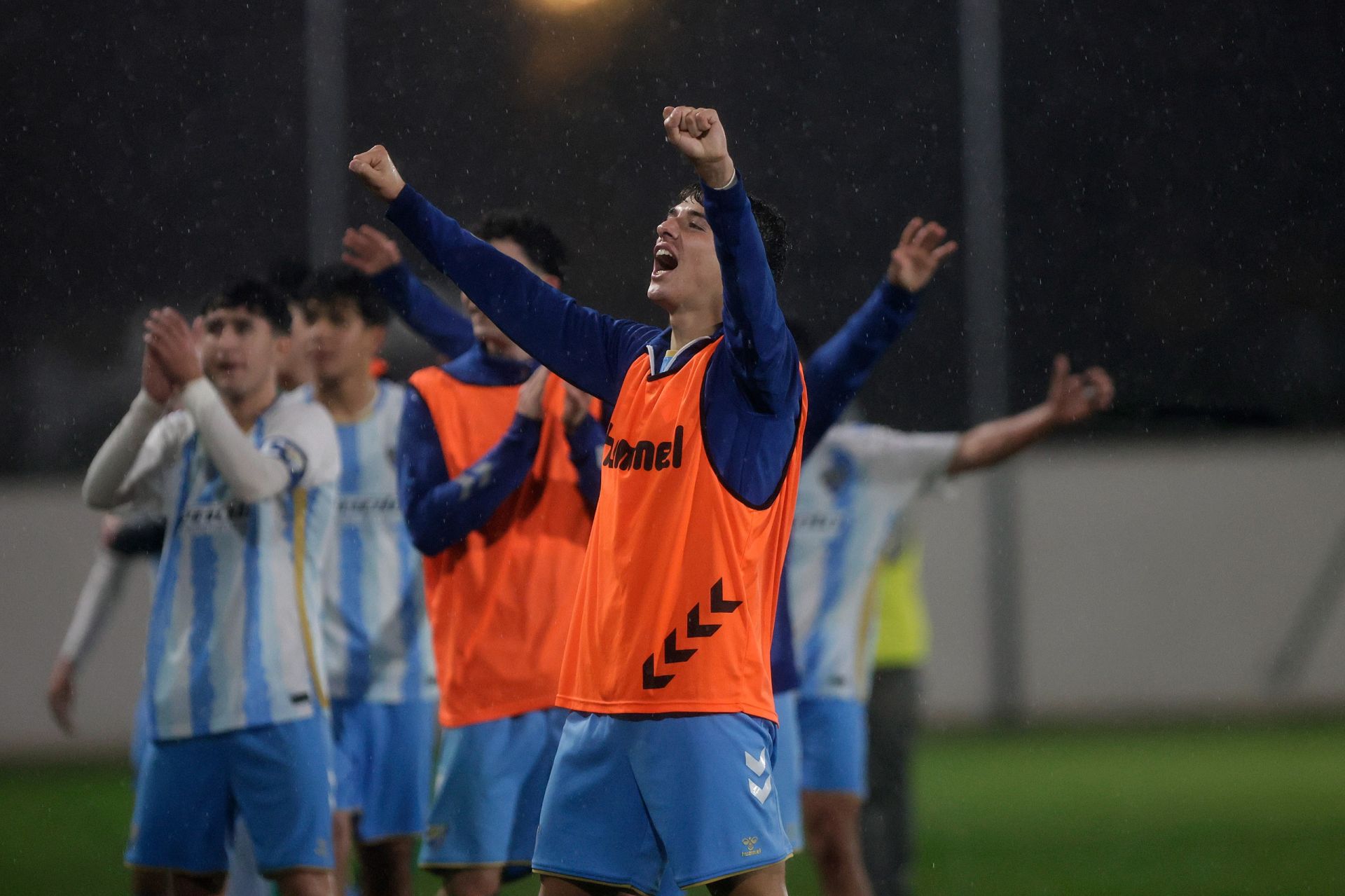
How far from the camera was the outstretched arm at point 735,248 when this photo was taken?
226cm

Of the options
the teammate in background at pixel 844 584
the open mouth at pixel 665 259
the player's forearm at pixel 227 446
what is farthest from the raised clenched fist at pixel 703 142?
the teammate in background at pixel 844 584

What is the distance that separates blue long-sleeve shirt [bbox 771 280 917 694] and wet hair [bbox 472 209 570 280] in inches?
26.1

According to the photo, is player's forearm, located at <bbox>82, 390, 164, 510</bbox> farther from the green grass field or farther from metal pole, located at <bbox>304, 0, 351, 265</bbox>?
metal pole, located at <bbox>304, 0, 351, 265</bbox>

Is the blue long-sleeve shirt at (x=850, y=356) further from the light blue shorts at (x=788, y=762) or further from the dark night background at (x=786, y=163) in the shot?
the dark night background at (x=786, y=163)

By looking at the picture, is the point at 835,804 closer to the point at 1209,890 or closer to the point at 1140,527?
the point at 1209,890

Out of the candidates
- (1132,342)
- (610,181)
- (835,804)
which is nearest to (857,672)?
(835,804)

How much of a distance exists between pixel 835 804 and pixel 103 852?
3.43m

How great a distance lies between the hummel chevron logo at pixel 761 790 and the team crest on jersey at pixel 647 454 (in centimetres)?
51

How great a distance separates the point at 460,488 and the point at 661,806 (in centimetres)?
102

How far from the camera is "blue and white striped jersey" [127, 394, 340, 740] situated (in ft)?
10.7

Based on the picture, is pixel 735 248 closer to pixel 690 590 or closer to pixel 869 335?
pixel 690 590

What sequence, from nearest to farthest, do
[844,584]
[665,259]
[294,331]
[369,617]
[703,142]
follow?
1. [703,142]
2. [665,259]
3. [369,617]
4. [294,331]
5. [844,584]

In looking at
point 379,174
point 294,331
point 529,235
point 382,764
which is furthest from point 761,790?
point 294,331

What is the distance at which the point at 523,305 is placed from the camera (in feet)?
8.88
